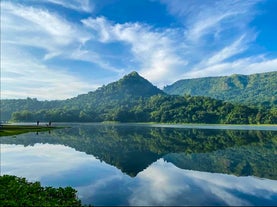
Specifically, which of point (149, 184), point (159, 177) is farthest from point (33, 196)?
point (159, 177)

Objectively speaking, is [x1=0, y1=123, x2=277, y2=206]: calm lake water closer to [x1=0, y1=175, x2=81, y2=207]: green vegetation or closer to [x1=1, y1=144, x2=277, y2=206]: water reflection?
[x1=1, y1=144, x2=277, y2=206]: water reflection

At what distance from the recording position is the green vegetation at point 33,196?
63.7ft

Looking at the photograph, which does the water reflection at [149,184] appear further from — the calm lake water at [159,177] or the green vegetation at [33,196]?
the green vegetation at [33,196]

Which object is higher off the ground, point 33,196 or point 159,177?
point 33,196

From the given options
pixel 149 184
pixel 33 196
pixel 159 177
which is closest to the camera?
pixel 33 196

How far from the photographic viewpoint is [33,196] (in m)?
20.9

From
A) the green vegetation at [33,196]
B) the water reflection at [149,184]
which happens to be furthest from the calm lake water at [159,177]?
the green vegetation at [33,196]

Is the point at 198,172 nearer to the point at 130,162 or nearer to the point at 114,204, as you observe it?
the point at 130,162

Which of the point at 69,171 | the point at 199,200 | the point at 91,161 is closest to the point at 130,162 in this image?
the point at 91,161

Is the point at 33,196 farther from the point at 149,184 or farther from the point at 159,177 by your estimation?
the point at 159,177

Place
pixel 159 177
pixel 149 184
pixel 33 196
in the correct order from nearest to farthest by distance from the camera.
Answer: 1. pixel 33 196
2. pixel 149 184
3. pixel 159 177

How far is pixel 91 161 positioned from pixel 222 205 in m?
25.1

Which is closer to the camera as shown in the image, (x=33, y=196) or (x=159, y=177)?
(x=33, y=196)

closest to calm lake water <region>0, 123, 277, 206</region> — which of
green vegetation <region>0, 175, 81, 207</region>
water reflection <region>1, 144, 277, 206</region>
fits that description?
water reflection <region>1, 144, 277, 206</region>
